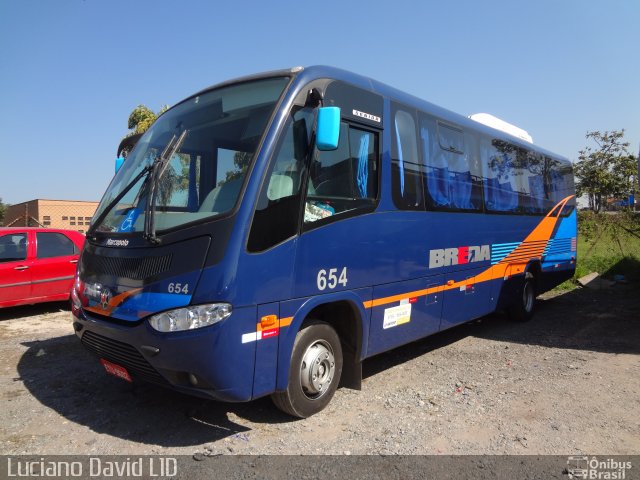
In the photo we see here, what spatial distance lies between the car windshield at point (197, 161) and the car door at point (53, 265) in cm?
454

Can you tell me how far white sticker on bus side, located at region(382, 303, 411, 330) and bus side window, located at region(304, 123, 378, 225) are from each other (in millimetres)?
1198

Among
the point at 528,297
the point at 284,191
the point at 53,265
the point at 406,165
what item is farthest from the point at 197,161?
the point at 528,297

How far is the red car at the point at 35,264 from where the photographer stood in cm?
775

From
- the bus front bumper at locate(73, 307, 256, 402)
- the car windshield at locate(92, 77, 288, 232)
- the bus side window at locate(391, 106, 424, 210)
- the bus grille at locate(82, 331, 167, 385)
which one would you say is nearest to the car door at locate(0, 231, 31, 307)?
the car windshield at locate(92, 77, 288, 232)

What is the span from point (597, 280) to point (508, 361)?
9041 millimetres

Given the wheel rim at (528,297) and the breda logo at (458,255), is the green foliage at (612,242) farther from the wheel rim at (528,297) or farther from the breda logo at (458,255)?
the breda logo at (458,255)

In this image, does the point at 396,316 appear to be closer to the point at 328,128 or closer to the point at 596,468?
the point at 596,468

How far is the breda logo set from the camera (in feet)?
18.5

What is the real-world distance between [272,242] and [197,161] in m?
1.19

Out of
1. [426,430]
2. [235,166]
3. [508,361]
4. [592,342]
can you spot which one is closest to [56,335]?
[235,166]

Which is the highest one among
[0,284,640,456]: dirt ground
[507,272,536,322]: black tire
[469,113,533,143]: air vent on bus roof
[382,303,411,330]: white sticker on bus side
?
[469,113,533,143]: air vent on bus roof

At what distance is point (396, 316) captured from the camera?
5027 mm

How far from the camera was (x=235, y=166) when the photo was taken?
377 cm

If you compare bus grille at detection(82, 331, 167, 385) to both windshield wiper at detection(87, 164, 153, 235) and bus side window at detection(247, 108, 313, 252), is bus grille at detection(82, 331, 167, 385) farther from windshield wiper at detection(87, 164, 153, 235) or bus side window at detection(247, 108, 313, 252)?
bus side window at detection(247, 108, 313, 252)
